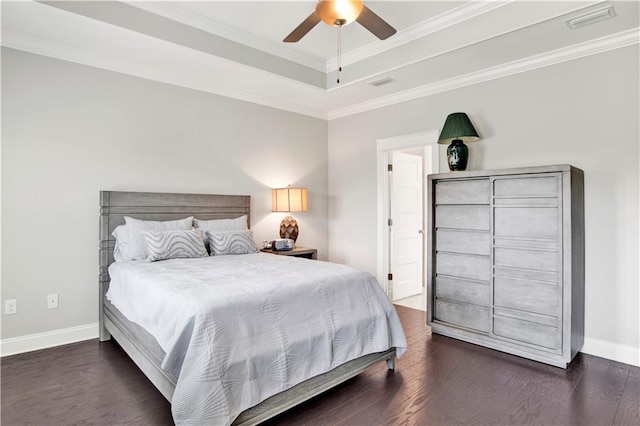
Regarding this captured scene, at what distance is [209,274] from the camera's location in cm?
261

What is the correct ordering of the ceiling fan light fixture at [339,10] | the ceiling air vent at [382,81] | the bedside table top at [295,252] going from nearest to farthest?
1. the ceiling fan light fixture at [339,10]
2. the ceiling air vent at [382,81]
3. the bedside table top at [295,252]

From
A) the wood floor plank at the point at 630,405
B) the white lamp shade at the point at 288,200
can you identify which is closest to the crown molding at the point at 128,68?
the white lamp shade at the point at 288,200

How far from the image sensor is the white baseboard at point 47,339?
3033 millimetres

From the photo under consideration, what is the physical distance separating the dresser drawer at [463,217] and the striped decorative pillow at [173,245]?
2.28 meters

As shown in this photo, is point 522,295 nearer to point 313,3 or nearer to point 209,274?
point 209,274

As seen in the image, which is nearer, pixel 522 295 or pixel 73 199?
pixel 522 295

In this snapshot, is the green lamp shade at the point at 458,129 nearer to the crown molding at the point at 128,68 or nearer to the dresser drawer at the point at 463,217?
the dresser drawer at the point at 463,217

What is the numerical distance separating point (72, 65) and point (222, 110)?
1474 mm

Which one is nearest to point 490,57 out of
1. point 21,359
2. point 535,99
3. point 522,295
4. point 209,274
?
point 535,99

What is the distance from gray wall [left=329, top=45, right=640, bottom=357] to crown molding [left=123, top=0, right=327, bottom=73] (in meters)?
1.51

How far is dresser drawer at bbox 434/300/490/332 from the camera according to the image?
10.8 ft

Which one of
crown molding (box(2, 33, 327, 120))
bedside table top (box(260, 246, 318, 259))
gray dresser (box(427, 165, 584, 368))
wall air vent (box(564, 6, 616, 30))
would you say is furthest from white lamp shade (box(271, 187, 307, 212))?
wall air vent (box(564, 6, 616, 30))

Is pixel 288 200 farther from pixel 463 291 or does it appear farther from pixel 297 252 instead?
pixel 463 291

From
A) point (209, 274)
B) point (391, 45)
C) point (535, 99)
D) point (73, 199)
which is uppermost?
point (391, 45)
